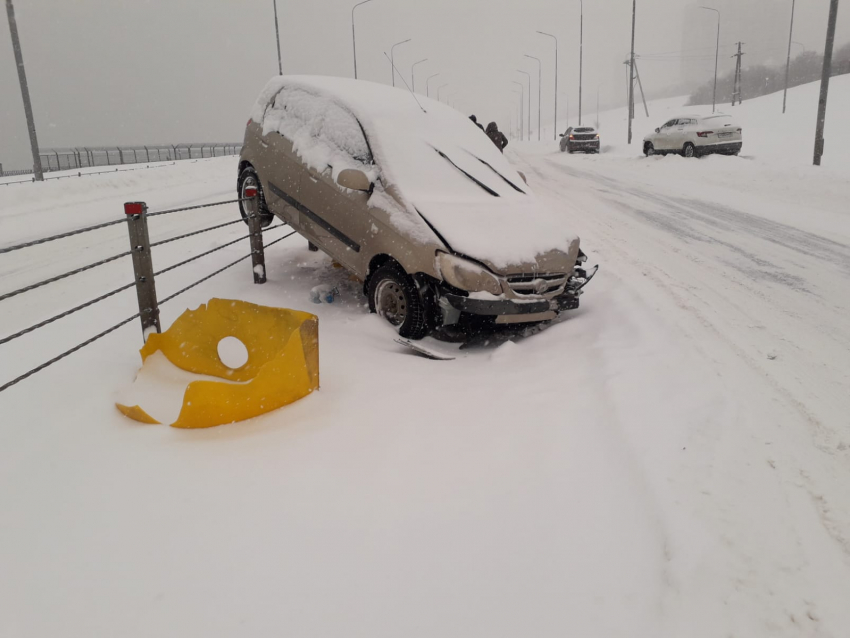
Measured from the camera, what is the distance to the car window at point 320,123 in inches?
214

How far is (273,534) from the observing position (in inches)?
100.0

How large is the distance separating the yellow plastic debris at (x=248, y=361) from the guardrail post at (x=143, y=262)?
34 centimetres

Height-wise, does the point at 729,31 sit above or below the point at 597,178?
above

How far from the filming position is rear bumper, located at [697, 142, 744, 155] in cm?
2012

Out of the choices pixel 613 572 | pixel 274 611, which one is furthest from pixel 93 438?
pixel 613 572

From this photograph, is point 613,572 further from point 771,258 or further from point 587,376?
point 771,258

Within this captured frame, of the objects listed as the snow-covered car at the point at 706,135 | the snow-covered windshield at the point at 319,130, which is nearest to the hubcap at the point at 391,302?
the snow-covered windshield at the point at 319,130

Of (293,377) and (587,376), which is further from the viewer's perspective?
(587,376)

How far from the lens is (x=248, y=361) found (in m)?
4.27

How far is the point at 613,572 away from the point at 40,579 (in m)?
2.23

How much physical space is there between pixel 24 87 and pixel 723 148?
22484 millimetres

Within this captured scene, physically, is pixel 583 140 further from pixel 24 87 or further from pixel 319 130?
pixel 319 130

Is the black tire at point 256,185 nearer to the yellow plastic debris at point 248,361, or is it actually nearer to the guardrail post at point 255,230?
the guardrail post at point 255,230

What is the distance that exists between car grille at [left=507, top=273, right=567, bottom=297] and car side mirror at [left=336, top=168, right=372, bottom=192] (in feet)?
4.78
